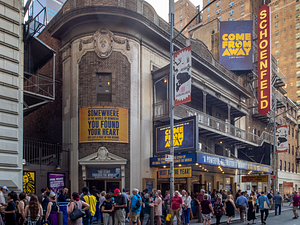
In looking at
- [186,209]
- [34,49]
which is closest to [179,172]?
[186,209]

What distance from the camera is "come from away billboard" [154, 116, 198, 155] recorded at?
18.1 metres

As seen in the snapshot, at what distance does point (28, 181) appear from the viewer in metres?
16.6

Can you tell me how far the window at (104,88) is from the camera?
757 inches

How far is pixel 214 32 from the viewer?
38.8 m

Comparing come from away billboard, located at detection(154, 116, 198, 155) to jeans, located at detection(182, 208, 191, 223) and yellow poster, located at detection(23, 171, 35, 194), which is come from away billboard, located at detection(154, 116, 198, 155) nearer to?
jeans, located at detection(182, 208, 191, 223)

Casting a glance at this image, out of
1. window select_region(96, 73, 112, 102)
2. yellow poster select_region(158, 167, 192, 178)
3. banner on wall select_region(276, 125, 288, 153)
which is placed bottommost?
yellow poster select_region(158, 167, 192, 178)

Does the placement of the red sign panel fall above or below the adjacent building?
above

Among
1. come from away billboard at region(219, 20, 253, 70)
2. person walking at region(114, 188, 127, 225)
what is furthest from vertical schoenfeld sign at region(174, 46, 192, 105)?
come from away billboard at region(219, 20, 253, 70)

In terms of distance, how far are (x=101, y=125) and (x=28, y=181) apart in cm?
508

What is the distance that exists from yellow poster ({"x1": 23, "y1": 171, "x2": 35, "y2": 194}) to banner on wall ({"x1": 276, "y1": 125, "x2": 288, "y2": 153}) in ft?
88.1

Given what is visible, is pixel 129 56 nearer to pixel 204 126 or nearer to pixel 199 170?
pixel 204 126

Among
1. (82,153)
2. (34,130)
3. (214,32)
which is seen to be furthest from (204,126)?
(214,32)

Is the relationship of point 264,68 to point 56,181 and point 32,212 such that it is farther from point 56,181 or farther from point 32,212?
point 32,212

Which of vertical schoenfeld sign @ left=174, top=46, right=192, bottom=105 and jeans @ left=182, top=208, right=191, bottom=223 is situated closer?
vertical schoenfeld sign @ left=174, top=46, right=192, bottom=105
